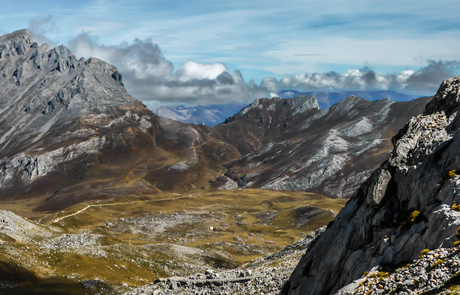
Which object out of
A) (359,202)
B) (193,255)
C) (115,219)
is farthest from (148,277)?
(115,219)

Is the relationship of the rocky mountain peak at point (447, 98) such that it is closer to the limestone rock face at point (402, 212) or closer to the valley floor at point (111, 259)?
the limestone rock face at point (402, 212)

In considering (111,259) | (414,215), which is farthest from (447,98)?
(111,259)

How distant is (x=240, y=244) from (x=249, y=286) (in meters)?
104

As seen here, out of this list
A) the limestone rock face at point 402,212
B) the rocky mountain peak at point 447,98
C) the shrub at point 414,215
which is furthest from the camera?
the rocky mountain peak at point 447,98

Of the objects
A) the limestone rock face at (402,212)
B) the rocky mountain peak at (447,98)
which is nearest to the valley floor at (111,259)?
the limestone rock face at (402,212)

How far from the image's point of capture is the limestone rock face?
26000 mm

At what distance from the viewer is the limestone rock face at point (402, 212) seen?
26000 mm

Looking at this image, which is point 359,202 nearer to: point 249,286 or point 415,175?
point 415,175

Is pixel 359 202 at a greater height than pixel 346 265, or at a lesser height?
greater

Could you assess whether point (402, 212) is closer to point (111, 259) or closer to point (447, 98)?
point (447, 98)

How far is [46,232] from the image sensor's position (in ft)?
332

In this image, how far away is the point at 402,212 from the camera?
98.3ft

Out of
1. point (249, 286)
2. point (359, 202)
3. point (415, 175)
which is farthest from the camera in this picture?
point (249, 286)

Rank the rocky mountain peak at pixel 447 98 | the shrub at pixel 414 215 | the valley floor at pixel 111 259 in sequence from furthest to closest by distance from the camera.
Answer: the valley floor at pixel 111 259 < the rocky mountain peak at pixel 447 98 < the shrub at pixel 414 215
